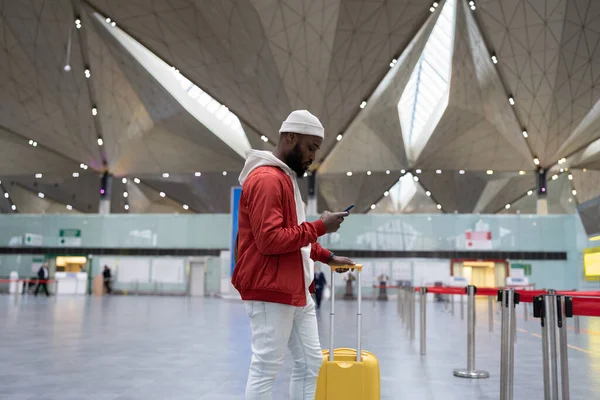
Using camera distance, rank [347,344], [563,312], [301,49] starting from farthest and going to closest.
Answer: [301,49] → [347,344] → [563,312]

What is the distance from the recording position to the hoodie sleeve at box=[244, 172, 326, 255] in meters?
3.07

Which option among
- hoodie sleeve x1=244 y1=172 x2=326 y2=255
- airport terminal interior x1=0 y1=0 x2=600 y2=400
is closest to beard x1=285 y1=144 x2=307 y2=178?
hoodie sleeve x1=244 y1=172 x2=326 y2=255

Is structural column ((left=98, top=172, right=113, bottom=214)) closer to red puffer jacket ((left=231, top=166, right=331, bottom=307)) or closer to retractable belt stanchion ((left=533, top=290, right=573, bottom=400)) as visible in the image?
retractable belt stanchion ((left=533, top=290, right=573, bottom=400))

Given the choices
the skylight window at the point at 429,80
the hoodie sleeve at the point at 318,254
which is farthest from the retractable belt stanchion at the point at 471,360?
the skylight window at the point at 429,80

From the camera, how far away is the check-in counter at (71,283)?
33.9m

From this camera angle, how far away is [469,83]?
31.8m

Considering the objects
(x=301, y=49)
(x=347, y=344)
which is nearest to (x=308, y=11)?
(x=301, y=49)

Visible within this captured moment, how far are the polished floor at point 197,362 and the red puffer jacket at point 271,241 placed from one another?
295cm

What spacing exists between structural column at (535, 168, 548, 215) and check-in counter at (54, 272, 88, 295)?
100 ft

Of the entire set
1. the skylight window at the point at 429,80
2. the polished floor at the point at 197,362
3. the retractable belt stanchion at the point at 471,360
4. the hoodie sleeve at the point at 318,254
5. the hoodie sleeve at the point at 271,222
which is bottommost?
the polished floor at the point at 197,362

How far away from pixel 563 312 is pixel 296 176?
2.54 meters

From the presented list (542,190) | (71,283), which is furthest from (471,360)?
(542,190)

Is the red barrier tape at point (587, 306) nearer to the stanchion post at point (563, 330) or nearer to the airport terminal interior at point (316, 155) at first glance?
the stanchion post at point (563, 330)

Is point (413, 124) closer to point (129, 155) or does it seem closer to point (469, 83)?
point (469, 83)
